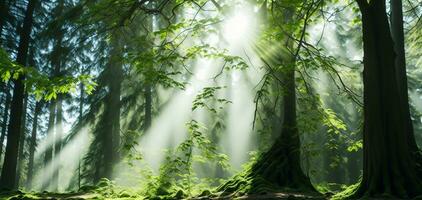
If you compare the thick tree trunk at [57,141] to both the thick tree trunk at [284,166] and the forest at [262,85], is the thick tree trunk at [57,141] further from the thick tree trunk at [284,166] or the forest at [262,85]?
the thick tree trunk at [284,166]

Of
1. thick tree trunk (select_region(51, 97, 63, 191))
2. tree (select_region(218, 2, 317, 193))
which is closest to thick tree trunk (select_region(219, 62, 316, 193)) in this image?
tree (select_region(218, 2, 317, 193))

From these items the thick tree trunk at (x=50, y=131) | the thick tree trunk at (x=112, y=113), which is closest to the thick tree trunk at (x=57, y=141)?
the thick tree trunk at (x=50, y=131)

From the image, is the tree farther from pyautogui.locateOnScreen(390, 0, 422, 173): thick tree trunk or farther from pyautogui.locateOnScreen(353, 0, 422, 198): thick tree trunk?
pyautogui.locateOnScreen(390, 0, 422, 173): thick tree trunk

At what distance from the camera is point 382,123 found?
8.02m

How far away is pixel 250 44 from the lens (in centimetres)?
1016

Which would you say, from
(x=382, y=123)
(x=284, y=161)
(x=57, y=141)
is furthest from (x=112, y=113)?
(x=382, y=123)

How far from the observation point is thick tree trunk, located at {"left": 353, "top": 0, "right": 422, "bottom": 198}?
25.5 ft

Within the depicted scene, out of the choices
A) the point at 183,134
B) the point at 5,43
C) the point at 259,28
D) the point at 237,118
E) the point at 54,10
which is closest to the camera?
the point at 259,28

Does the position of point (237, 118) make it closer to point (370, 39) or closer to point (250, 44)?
point (250, 44)

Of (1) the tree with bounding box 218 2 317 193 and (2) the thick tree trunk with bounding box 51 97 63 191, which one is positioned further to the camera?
(2) the thick tree trunk with bounding box 51 97 63 191

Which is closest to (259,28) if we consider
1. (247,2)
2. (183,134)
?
(247,2)

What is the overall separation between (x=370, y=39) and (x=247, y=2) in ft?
11.4

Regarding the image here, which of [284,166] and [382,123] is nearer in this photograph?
[382,123]

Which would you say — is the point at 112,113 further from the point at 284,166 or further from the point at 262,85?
the point at 284,166
